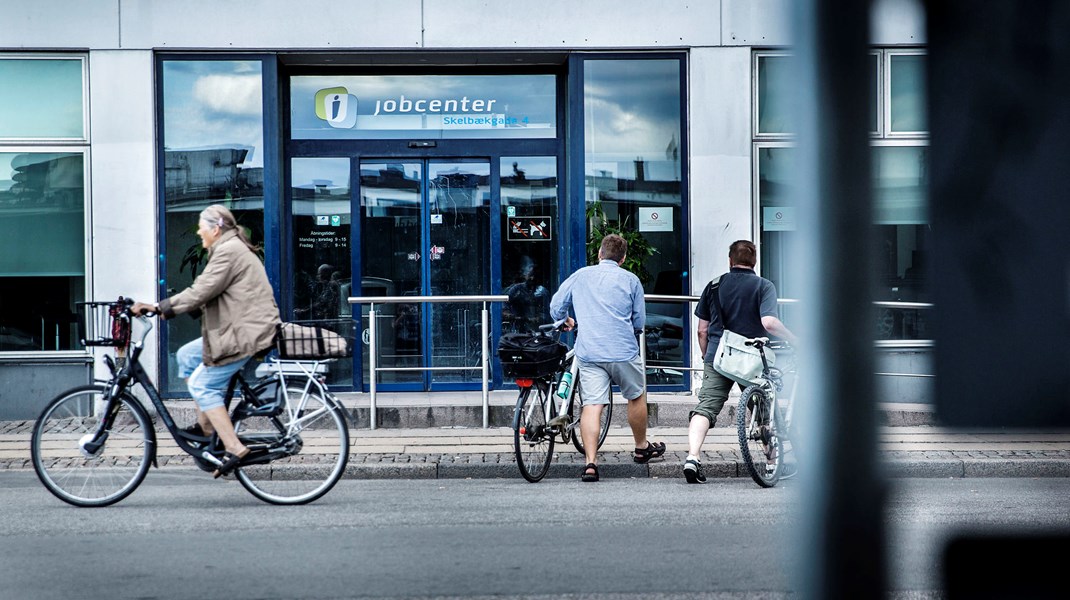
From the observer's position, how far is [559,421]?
8586mm

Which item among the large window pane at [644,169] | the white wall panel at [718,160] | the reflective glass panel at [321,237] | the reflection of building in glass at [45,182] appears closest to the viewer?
the reflection of building in glass at [45,182]

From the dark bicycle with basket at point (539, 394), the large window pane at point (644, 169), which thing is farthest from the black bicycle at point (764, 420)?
the large window pane at point (644, 169)

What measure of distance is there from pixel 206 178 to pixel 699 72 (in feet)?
16.9

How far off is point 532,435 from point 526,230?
4.79m

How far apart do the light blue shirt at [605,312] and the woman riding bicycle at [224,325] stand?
2.30 meters

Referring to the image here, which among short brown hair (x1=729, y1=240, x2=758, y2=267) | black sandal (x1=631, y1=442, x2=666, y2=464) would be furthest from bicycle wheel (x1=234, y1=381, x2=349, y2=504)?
short brown hair (x1=729, y1=240, x2=758, y2=267)

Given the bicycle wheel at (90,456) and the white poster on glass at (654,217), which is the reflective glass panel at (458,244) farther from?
the bicycle wheel at (90,456)

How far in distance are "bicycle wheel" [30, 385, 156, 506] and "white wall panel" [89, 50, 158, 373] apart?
15.8ft

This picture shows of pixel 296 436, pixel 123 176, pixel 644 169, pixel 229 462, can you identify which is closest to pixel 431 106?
pixel 644 169

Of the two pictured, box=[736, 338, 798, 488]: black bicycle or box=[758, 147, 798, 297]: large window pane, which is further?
box=[758, 147, 798, 297]: large window pane

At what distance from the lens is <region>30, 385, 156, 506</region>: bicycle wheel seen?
281 inches

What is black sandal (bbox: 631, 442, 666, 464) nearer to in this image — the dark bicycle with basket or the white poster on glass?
the dark bicycle with basket

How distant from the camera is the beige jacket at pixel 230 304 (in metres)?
7.05

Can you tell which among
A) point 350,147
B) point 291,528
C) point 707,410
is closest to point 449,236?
point 350,147
